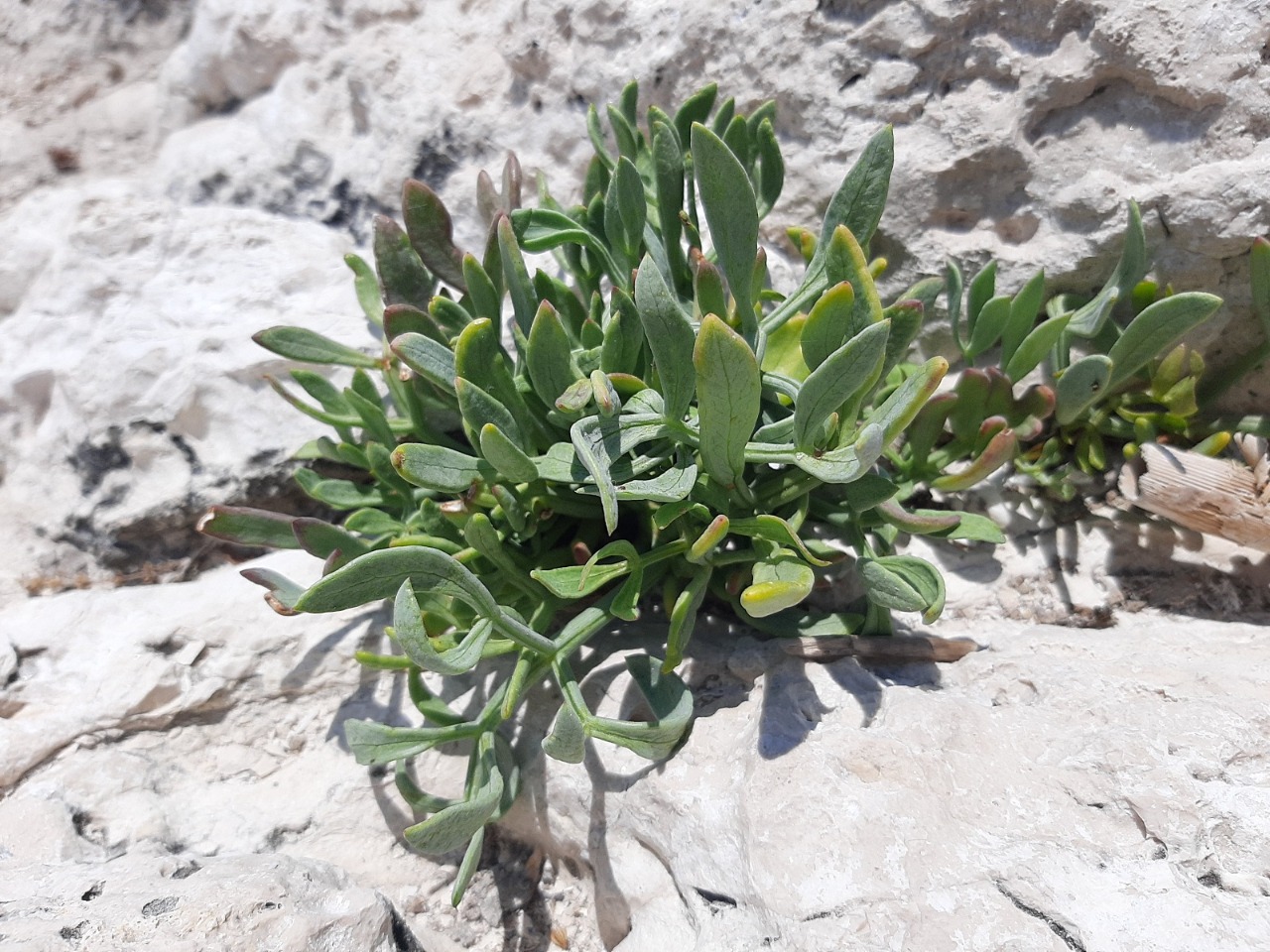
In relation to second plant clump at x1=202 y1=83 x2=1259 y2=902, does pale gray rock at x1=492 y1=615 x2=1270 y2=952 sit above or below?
below

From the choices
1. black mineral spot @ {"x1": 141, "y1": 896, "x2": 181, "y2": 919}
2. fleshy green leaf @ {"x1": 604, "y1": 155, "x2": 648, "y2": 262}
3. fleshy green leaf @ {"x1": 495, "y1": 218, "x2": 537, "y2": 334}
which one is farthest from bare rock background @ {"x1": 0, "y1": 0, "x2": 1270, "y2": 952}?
fleshy green leaf @ {"x1": 495, "y1": 218, "x2": 537, "y2": 334}

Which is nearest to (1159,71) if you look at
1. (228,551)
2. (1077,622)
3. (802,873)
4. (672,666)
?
(1077,622)

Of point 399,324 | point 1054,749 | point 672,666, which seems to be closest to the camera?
point 1054,749

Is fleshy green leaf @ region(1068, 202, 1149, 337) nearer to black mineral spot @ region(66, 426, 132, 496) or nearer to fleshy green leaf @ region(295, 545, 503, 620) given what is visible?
fleshy green leaf @ region(295, 545, 503, 620)

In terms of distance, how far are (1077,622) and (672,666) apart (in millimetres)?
1030

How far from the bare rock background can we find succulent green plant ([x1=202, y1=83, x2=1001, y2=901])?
22 cm

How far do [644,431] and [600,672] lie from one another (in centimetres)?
62

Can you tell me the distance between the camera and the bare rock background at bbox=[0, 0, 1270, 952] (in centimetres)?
150

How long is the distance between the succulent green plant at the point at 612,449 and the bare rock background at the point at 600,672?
217mm

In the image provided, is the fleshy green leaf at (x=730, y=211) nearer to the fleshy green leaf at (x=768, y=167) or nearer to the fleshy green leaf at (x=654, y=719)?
the fleshy green leaf at (x=768, y=167)

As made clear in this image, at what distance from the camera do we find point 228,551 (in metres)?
2.60

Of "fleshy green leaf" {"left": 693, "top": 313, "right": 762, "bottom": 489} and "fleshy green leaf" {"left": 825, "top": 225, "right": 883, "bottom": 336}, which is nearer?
"fleshy green leaf" {"left": 693, "top": 313, "right": 762, "bottom": 489}

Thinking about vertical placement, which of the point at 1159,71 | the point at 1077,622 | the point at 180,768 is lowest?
the point at 180,768

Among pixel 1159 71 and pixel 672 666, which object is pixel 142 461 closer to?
pixel 672 666
